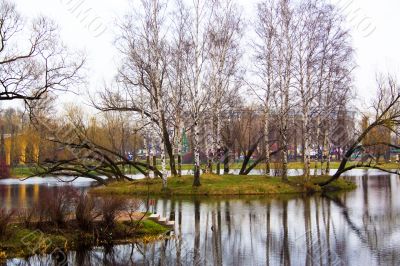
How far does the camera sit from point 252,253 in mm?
13359

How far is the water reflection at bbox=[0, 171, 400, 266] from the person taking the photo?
12.7m

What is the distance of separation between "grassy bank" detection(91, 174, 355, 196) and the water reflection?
4617 millimetres

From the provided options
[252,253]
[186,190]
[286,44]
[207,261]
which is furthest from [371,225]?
[286,44]

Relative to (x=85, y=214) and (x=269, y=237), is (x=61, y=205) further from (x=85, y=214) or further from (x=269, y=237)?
(x=269, y=237)

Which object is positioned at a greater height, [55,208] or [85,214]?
[55,208]

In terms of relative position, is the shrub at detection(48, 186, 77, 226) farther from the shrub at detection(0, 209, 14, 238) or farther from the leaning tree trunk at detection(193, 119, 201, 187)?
the leaning tree trunk at detection(193, 119, 201, 187)

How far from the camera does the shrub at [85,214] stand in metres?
15.2

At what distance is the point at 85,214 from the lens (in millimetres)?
15164

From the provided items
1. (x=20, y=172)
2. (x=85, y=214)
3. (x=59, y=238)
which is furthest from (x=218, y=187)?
(x=20, y=172)

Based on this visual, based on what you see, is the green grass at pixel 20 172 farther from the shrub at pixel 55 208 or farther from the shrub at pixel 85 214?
the shrub at pixel 85 214

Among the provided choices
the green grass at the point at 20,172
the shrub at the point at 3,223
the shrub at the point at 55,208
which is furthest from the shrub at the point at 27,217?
the green grass at the point at 20,172

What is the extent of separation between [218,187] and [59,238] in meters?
16.7

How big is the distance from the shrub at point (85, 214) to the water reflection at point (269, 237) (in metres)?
1.01

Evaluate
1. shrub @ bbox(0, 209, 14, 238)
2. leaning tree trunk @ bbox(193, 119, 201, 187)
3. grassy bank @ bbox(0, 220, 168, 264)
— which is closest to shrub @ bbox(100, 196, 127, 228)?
grassy bank @ bbox(0, 220, 168, 264)
